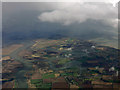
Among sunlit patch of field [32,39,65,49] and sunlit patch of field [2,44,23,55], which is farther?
sunlit patch of field [32,39,65,49]

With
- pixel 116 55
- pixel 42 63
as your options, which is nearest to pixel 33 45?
pixel 42 63

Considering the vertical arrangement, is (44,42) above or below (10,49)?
above

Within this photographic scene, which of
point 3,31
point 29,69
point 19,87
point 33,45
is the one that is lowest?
point 19,87

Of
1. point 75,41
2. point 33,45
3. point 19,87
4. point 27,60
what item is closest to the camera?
point 19,87

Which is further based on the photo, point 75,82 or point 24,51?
point 24,51

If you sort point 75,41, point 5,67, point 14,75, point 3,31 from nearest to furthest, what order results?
point 14,75, point 5,67, point 75,41, point 3,31

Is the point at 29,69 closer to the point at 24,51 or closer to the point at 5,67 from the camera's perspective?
the point at 5,67

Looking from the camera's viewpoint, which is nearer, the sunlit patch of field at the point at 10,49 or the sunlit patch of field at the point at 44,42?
the sunlit patch of field at the point at 10,49

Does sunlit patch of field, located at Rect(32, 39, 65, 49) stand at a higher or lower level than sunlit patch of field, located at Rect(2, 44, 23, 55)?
higher

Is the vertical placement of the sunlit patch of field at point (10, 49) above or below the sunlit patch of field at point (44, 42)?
below

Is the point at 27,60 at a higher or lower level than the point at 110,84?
higher

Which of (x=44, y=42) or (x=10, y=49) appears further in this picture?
(x=44, y=42)
